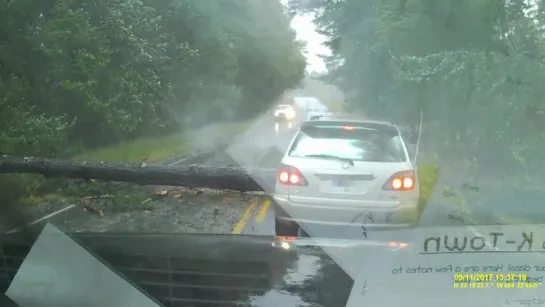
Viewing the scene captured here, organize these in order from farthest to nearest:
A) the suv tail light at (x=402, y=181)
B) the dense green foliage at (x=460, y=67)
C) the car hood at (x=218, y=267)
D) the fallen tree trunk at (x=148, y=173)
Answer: the fallen tree trunk at (x=148, y=173)
the suv tail light at (x=402, y=181)
the dense green foliage at (x=460, y=67)
the car hood at (x=218, y=267)

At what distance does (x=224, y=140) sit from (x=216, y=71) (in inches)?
21.1

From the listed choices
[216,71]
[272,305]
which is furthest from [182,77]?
[272,305]

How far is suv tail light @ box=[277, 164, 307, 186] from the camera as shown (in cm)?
414

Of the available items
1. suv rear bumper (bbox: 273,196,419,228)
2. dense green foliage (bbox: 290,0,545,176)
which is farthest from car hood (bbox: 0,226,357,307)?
dense green foliage (bbox: 290,0,545,176)

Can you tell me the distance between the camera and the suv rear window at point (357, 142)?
4.11 m

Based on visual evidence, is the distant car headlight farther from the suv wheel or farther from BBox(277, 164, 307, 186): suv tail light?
the suv wheel

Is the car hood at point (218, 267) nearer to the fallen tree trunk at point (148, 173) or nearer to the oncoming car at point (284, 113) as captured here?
the fallen tree trunk at point (148, 173)

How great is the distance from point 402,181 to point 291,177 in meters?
0.76

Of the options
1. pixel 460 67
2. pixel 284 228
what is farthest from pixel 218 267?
pixel 460 67

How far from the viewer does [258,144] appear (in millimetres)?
4402

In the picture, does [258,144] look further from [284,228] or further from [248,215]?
[284,228]

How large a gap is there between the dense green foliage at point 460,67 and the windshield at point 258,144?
10 mm

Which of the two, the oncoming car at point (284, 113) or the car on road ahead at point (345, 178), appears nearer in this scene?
the car on road ahead at point (345, 178)

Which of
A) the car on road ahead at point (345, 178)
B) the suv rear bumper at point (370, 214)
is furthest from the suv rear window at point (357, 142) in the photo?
the suv rear bumper at point (370, 214)
